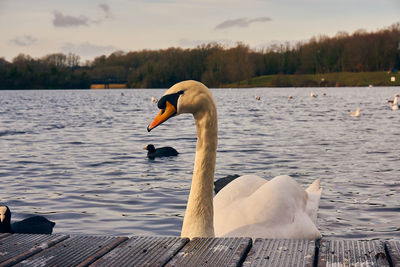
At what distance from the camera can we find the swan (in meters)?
4.71

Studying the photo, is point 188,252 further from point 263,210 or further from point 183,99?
point 263,210

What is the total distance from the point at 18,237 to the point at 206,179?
176cm

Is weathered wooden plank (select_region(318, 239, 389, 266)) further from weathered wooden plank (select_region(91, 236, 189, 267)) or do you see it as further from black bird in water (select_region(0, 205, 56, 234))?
black bird in water (select_region(0, 205, 56, 234))

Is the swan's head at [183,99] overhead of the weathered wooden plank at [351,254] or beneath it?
overhead

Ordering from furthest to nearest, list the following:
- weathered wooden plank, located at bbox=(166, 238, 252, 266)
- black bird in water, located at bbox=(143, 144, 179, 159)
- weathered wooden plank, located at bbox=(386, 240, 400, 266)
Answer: black bird in water, located at bbox=(143, 144, 179, 159) → weathered wooden plank, located at bbox=(166, 238, 252, 266) → weathered wooden plank, located at bbox=(386, 240, 400, 266)

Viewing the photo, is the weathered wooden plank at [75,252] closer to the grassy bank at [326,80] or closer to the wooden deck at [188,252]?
the wooden deck at [188,252]

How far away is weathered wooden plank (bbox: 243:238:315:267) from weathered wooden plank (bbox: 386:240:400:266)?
1.25ft

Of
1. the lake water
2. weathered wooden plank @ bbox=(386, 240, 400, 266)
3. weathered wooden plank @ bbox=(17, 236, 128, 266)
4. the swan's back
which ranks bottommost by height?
the lake water

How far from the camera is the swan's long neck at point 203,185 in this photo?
4691 millimetres

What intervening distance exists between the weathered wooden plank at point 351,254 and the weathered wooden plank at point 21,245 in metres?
1.48

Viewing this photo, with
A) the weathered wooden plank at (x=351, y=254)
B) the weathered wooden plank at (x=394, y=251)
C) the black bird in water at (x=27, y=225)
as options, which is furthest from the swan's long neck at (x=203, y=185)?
the black bird in water at (x=27, y=225)

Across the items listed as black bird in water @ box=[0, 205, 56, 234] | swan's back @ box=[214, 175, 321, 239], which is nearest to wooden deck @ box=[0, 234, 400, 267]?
swan's back @ box=[214, 175, 321, 239]

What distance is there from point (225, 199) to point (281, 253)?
328 centimetres

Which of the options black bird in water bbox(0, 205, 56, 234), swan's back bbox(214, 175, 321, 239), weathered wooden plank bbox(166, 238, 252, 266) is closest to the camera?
weathered wooden plank bbox(166, 238, 252, 266)
